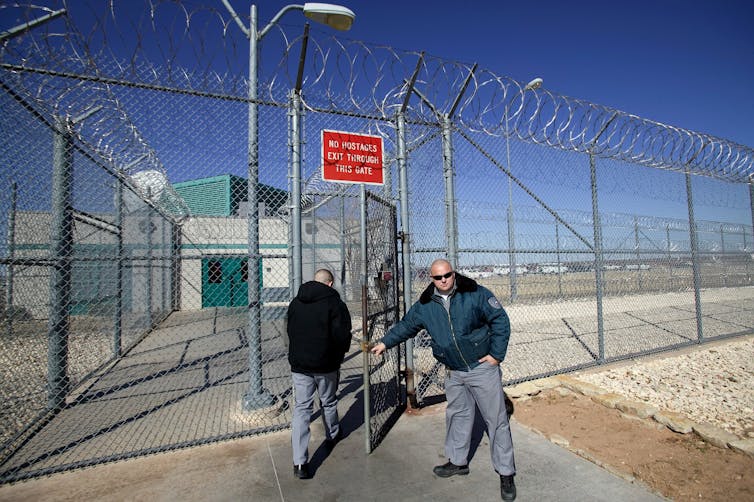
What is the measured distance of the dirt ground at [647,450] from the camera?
9.07 ft

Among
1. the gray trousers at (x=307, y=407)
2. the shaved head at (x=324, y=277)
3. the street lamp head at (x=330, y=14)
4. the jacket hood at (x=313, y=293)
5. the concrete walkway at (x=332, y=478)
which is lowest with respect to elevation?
the concrete walkway at (x=332, y=478)

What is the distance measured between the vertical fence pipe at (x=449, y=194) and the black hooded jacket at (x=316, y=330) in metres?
1.78

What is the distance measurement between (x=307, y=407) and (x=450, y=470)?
1.22 m

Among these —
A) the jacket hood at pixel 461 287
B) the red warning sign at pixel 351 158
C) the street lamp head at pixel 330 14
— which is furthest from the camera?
the red warning sign at pixel 351 158

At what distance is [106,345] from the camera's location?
27.1ft

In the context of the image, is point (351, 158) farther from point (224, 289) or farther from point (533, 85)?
point (224, 289)

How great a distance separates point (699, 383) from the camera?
529 centimetres

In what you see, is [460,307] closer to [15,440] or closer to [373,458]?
[373,458]

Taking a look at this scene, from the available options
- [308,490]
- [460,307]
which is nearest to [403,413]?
[308,490]

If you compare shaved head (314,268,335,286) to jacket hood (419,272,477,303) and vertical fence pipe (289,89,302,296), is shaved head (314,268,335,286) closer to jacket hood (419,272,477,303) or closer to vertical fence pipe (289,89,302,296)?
vertical fence pipe (289,89,302,296)

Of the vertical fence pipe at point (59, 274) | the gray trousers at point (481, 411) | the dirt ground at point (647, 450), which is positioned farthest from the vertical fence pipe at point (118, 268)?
the dirt ground at point (647, 450)

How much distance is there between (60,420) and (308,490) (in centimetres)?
337

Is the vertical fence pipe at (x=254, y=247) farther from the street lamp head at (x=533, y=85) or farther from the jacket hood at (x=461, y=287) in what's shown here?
the street lamp head at (x=533, y=85)

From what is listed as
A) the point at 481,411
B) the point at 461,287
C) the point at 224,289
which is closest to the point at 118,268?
the point at 461,287
